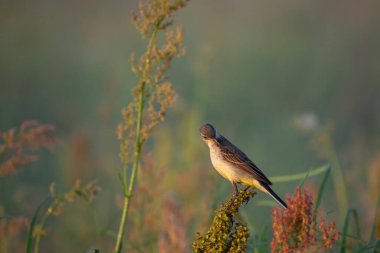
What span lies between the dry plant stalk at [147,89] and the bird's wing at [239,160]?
3.66 feet

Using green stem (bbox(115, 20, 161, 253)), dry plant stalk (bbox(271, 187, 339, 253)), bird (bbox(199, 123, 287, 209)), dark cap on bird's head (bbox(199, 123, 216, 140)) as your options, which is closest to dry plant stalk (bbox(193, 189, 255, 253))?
dry plant stalk (bbox(271, 187, 339, 253))

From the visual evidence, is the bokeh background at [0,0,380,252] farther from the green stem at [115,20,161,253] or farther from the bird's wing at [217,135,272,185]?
the green stem at [115,20,161,253]

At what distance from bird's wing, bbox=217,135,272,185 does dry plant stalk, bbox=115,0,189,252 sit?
112cm

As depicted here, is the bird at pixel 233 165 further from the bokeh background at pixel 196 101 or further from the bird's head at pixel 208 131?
the bokeh background at pixel 196 101

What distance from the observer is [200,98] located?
1067 cm

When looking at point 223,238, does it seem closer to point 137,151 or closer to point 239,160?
point 137,151

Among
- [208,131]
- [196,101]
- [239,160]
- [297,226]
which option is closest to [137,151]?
[208,131]

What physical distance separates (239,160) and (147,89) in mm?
1265

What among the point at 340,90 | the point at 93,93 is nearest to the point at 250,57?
the point at 340,90

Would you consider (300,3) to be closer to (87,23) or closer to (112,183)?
(87,23)

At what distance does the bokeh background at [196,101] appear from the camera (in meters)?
10.1

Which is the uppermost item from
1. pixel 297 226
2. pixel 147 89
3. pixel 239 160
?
pixel 239 160

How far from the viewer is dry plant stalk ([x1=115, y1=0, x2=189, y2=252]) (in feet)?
19.7

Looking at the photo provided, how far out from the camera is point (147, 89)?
20.1 ft
